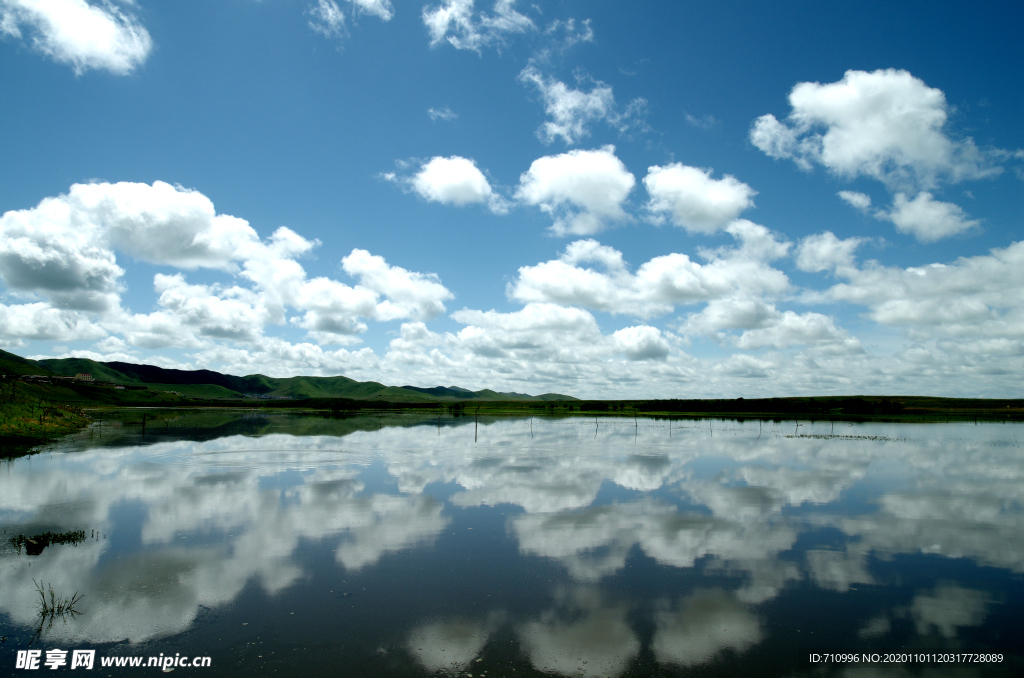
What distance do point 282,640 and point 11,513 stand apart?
54.6 ft

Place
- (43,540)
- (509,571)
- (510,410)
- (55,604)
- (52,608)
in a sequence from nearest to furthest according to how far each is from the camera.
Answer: (52,608) → (55,604) → (509,571) → (43,540) → (510,410)

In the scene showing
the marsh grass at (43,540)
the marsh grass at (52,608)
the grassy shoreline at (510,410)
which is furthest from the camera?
the grassy shoreline at (510,410)

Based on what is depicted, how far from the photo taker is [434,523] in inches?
758

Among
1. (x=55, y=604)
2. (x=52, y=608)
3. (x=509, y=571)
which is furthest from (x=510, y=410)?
(x=52, y=608)

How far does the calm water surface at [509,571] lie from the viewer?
9805 mm

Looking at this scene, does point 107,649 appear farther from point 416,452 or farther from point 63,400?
point 63,400

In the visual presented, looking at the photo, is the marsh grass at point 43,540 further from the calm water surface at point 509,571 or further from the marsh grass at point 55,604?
the marsh grass at point 55,604

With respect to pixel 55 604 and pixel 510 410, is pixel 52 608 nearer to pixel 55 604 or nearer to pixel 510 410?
pixel 55 604

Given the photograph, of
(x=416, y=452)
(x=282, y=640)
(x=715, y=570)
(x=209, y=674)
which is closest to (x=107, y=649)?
(x=209, y=674)

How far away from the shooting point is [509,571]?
14102mm

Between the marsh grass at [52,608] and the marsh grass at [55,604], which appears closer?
the marsh grass at [52,608]

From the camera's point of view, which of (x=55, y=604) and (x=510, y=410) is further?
(x=510, y=410)

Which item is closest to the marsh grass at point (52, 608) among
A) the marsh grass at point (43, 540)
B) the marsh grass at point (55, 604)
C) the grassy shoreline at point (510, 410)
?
the marsh grass at point (55, 604)

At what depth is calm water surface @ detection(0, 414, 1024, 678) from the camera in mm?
9805
